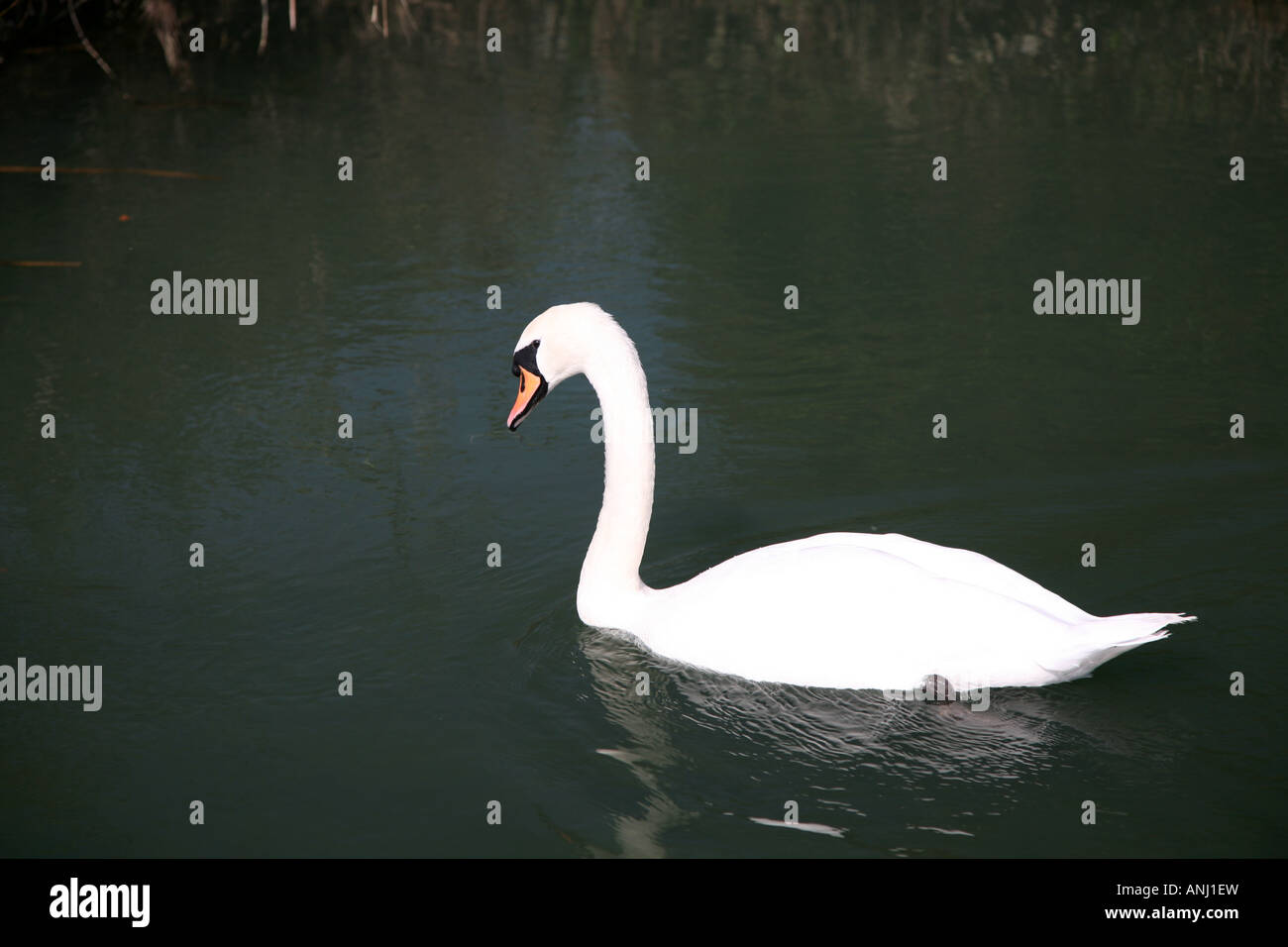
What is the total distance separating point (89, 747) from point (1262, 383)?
19.4ft

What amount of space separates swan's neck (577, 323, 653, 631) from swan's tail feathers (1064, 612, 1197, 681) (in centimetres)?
166

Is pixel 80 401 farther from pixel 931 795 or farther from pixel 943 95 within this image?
pixel 943 95

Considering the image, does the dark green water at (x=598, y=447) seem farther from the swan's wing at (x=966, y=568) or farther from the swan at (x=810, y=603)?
the swan's wing at (x=966, y=568)

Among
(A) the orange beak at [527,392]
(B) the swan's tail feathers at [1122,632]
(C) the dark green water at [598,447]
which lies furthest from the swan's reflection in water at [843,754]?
(A) the orange beak at [527,392]

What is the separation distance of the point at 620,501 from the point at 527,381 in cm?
56

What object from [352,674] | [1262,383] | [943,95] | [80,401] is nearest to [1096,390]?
[1262,383]

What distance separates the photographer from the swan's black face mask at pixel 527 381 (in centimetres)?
556

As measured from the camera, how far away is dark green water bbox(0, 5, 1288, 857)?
471 centimetres

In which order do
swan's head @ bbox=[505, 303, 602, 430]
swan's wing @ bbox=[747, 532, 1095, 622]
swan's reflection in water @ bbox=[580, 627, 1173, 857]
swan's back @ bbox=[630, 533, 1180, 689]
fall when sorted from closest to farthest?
swan's reflection in water @ bbox=[580, 627, 1173, 857], swan's back @ bbox=[630, 533, 1180, 689], swan's wing @ bbox=[747, 532, 1095, 622], swan's head @ bbox=[505, 303, 602, 430]

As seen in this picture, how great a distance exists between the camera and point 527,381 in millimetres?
5574

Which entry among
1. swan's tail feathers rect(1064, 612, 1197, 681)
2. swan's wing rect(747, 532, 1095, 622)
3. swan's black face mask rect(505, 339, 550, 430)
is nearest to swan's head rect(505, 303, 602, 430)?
swan's black face mask rect(505, 339, 550, 430)

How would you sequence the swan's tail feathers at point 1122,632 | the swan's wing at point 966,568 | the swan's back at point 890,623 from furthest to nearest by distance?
the swan's wing at point 966,568 < the swan's back at point 890,623 < the swan's tail feathers at point 1122,632

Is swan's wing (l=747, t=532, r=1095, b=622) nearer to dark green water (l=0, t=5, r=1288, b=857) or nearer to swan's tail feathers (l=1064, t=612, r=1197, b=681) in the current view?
swan's tail feathers (l=1064, t=612, r=1197, b=681)

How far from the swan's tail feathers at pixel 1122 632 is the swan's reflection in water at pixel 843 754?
0.99 feet
